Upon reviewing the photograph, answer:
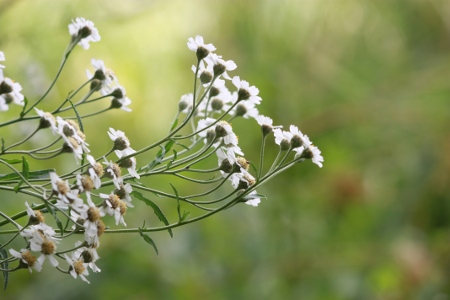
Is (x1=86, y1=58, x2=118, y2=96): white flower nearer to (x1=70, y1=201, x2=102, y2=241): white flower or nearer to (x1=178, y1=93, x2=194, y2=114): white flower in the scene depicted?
(x1=178, y1=93, x2=194, y2=114): white flower

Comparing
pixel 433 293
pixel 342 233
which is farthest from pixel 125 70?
pixel 433 293

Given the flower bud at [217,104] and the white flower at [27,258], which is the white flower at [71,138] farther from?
the flower bud at [217,104]

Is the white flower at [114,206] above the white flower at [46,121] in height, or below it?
below

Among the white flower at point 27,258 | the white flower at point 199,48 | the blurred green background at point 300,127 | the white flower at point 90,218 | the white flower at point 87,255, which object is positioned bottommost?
the white flower at point 27,258

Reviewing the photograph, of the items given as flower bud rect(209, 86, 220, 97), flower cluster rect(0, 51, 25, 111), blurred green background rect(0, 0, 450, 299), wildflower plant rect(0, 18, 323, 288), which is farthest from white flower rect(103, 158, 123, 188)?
blurred green background rect(0, 0, 450, 299)

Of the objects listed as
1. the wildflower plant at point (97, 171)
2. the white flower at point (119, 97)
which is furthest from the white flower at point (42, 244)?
the white flower at point (119, 97)

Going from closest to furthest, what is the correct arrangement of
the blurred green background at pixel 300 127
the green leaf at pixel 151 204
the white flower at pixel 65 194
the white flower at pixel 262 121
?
1. the white flower at pixel 65 194
2. the green leaf at pixel 151 204
3. the white flower at pixel 262 121
4. the blurred green background at pixel 300 127

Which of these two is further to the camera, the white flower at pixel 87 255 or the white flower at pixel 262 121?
→ the white flower at pixel 262 121

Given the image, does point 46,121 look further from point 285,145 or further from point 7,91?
point 285,145
